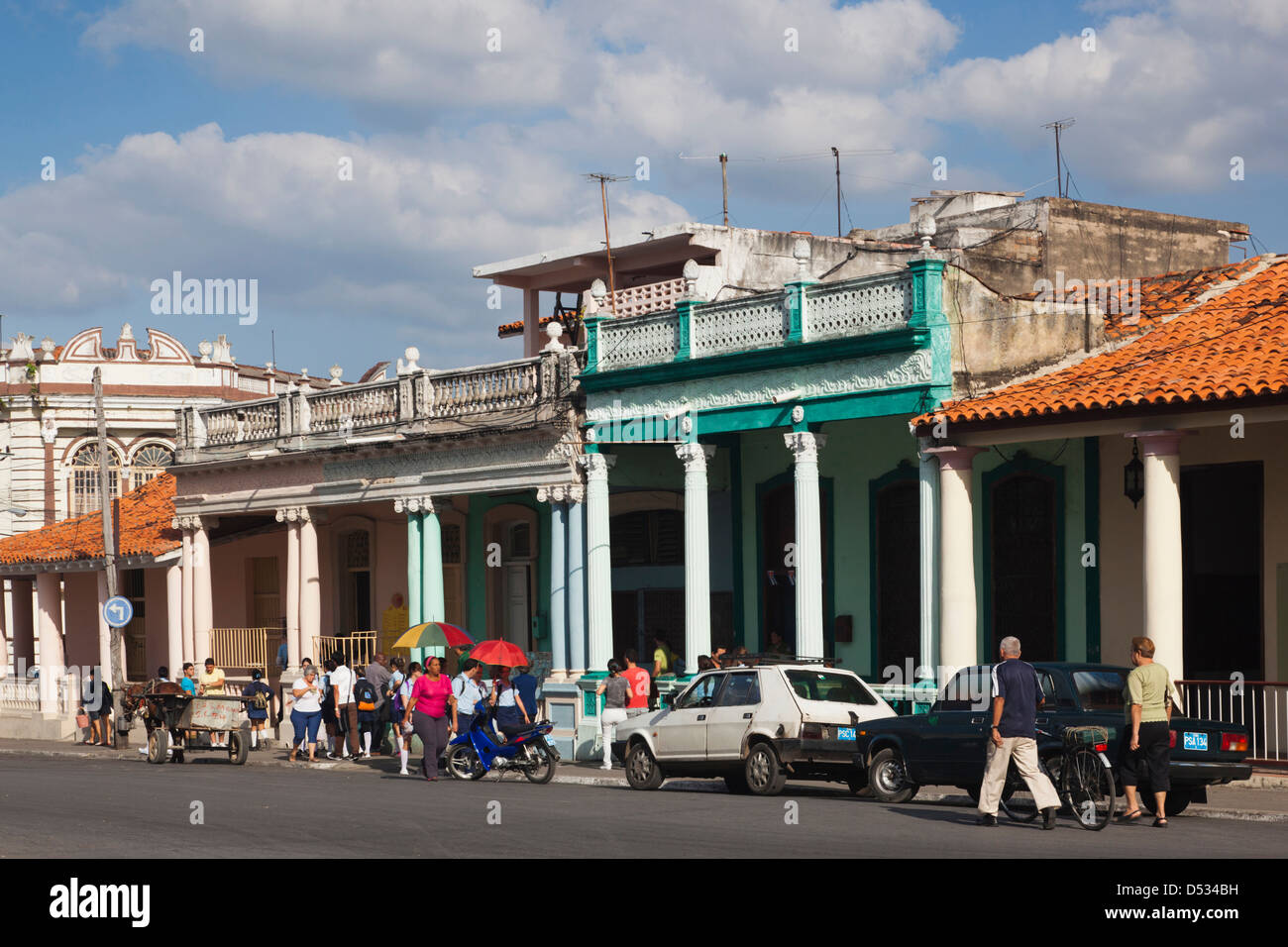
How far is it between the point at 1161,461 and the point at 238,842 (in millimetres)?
10435

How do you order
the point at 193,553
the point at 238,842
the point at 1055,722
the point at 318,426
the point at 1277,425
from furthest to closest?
the point at 193,553
the point at 318,426
the point at 1277,425
the point at 1055,722
the point at 238,842

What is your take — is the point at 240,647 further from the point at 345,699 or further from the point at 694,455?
the point at 694,455

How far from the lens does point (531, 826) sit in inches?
584

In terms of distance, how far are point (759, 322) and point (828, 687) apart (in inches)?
256

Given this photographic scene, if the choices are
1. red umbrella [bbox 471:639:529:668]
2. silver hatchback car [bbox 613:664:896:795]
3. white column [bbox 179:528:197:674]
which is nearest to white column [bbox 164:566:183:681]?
white column [bbox 179:528:197:674]

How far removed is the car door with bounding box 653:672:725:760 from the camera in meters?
18.9

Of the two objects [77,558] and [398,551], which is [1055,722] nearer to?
[398,551]

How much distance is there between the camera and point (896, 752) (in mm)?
17281

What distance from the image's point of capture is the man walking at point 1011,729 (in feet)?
48.2

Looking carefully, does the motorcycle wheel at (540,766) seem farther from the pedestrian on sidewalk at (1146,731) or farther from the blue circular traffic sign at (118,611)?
the blue circular traffic sign at (118,611)

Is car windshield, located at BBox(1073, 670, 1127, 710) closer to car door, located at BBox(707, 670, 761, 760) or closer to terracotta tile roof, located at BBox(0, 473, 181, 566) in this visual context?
car door, located at BBox(707, 670, 761, 760)

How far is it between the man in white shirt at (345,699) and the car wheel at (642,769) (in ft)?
25.6

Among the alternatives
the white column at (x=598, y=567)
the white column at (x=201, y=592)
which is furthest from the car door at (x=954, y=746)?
the white column at (x=201, y=592)
